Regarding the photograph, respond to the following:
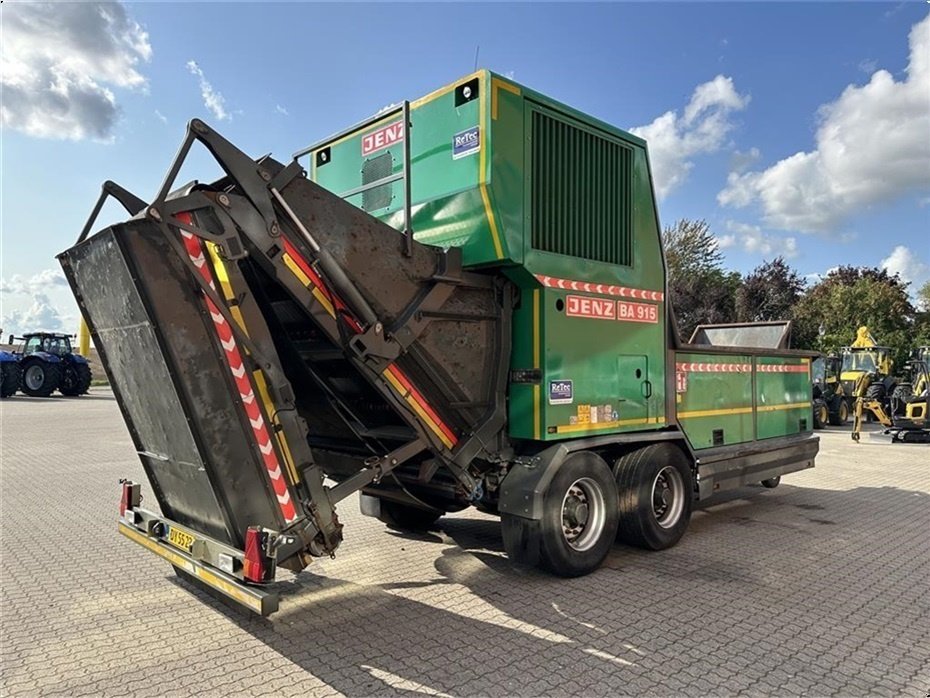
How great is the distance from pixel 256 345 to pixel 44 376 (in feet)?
87.6

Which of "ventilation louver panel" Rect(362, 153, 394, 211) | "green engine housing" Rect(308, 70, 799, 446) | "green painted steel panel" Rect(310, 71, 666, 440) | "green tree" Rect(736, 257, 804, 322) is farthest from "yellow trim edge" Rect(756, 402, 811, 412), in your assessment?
"green tree" Rect(736, 257, 804, 322)

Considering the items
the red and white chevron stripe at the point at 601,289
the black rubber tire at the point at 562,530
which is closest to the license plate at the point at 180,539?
the black rubber tire at the point at 562,530

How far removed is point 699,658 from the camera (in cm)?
382

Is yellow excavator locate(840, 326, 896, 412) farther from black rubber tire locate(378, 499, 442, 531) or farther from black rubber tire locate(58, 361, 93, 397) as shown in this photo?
black rubber tire locate(58, 361, 93, 397)

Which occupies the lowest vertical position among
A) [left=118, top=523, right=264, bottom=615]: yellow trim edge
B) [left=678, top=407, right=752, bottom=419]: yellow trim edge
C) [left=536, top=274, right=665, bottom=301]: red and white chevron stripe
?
[left=118, top=523, right=264, bottom=615]: yellow trim edge

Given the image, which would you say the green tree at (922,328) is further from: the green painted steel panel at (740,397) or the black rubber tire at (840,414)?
the green painted steel panel at (740,397)

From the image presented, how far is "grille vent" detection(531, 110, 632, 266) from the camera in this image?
206 inches

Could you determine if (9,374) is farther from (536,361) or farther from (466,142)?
(536,361)

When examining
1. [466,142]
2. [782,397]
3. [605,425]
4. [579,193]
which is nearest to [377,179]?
[466,142]

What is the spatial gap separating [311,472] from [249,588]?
716 millimetres

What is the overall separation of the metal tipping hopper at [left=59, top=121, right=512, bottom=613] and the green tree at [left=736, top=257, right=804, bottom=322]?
2681cm

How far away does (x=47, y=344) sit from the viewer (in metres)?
26.4

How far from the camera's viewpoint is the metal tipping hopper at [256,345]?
3.57 metres

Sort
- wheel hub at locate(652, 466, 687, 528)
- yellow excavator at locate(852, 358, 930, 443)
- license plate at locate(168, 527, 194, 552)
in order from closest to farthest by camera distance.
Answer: license plate at locate(168, 527, 194, 552) < wheel hub at locate(652, 466, 687, 528) < yellow excavator at locate(852, 358, 930, 443)
